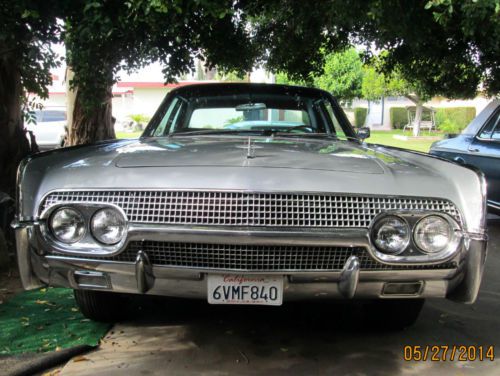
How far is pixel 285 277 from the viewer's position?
234 centimetres

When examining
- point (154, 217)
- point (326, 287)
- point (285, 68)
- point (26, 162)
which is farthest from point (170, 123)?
point (285, 68)

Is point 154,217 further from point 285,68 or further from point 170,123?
point 285,68

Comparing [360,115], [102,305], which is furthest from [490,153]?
[360,115]

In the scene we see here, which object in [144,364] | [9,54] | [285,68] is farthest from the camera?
[285,68]

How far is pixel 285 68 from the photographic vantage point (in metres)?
9.50

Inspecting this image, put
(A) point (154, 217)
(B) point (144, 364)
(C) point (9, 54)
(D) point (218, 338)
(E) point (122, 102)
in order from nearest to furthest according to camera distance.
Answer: (A) point (154, 217), (B) point (144, 364), (D) point (218, 338), (C) point (9, 54), (E) point (122, 102)

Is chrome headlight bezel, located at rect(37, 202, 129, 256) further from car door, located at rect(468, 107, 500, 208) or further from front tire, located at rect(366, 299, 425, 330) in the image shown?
car door, located at rect(468, 107, 500, 208)

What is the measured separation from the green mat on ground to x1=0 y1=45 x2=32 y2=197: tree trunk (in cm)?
177

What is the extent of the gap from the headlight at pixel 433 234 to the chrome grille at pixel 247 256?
0.36 ft

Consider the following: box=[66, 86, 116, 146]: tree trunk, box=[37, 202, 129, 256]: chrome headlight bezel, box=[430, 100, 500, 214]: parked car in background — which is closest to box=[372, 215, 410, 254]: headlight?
box=[37, 202, 129, 256]: chrome headlight bezel

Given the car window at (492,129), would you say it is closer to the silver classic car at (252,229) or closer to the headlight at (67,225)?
the silver classic car at (252,229)

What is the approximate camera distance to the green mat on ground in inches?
Result: 120

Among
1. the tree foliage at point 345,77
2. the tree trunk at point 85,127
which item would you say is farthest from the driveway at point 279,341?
the tree foliage at point 345,77

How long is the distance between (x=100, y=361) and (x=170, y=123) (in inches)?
74.7
